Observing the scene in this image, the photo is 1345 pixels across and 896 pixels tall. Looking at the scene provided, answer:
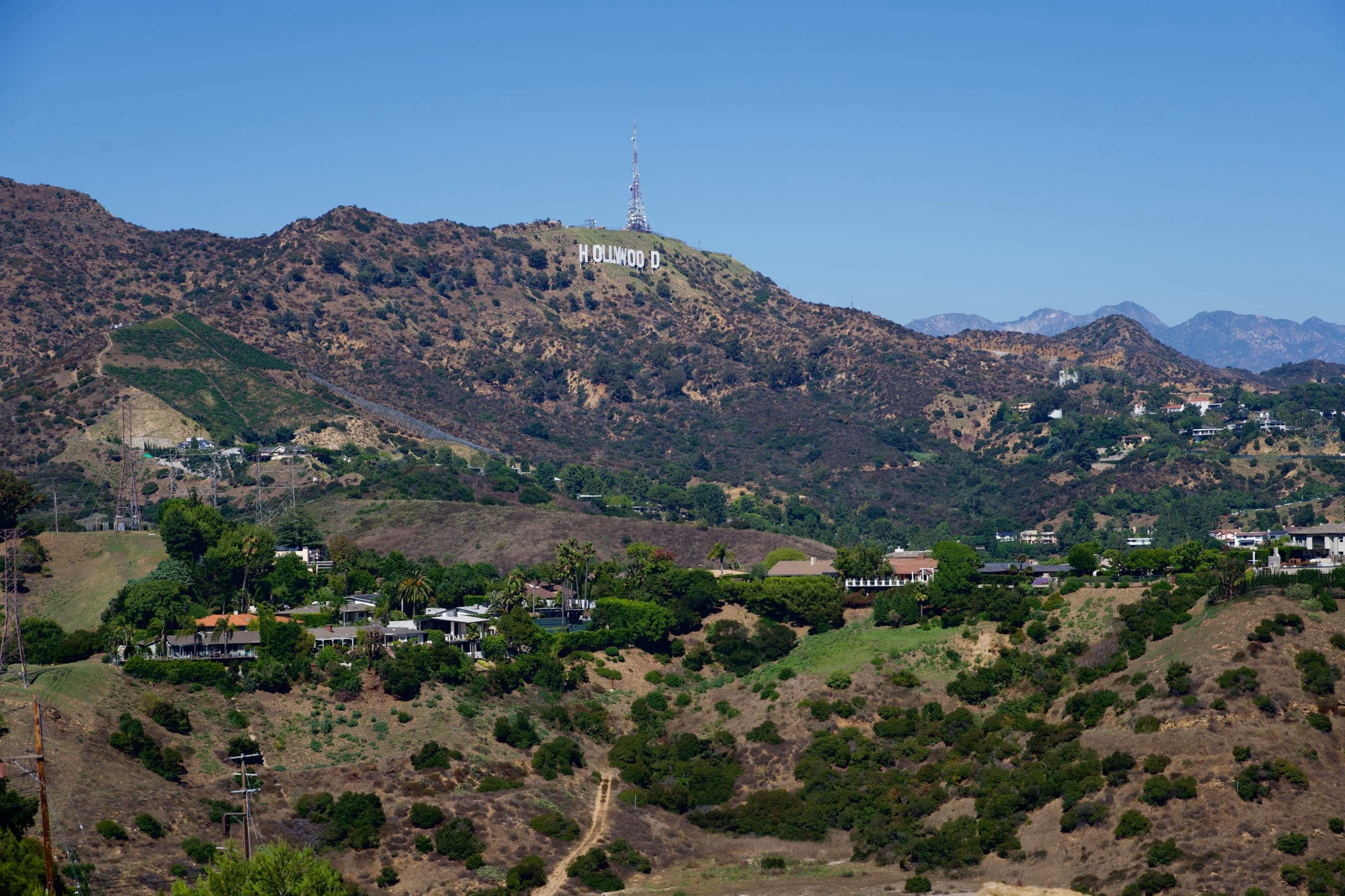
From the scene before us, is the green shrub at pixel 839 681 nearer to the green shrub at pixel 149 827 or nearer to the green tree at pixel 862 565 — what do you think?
the green tree at pixel 862 565

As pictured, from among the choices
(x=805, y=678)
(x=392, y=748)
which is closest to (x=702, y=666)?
(x=805, y=678)

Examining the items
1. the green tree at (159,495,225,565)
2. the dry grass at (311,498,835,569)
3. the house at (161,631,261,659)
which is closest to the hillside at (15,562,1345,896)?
the house at (161,631,261,659)

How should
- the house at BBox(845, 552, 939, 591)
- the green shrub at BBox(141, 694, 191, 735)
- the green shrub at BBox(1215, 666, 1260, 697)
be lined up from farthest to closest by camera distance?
the house at BBox(845, 552, 939, 591), the green shrub at BBox(1215, 666, 1260, 697), the green shrub at BBox(141, 694, 191, 735)

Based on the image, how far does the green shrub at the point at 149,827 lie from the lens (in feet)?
262

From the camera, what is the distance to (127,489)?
183750 millimetres

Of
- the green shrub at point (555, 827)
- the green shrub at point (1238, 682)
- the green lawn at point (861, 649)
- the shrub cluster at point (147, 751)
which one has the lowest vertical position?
the green shrub at point (555, 827)

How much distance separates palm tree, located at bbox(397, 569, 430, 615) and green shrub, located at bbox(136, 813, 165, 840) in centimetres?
4162

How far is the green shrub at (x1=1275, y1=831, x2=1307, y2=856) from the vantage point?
256 ft

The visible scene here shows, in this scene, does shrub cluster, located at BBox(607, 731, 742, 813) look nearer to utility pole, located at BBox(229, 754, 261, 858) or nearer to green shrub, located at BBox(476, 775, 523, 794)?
green shrub, located at BBox(476, 775, 523, 794)

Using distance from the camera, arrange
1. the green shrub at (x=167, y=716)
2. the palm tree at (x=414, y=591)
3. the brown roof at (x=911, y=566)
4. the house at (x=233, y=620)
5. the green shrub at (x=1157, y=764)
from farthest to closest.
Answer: the brown roof at (x=911, y=566) → the palm tree at (x=414, y=591) → the house at (x=233, y=620) → the green shrub at (x=167, y=716) → the green shrub at (x=1157, y=764)

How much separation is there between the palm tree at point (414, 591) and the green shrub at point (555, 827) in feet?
109

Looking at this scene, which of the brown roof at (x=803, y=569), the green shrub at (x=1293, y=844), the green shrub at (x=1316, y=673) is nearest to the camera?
the green shrub at (x=1293, y=844)

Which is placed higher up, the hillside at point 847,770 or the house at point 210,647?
the house at point 210,647

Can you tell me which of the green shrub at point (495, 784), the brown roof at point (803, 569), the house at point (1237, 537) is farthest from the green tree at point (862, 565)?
the house at point (1237, 537)
